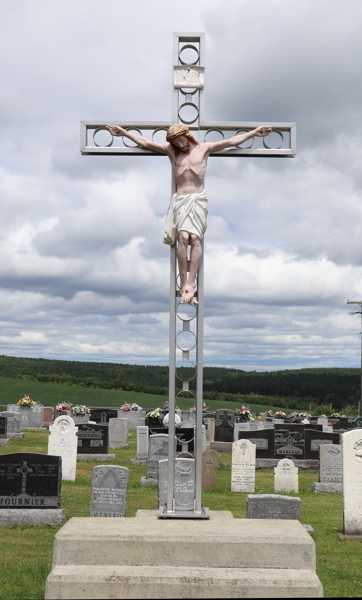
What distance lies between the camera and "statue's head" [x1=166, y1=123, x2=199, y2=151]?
609cm

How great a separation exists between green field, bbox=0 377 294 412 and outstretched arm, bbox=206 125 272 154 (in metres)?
34.3

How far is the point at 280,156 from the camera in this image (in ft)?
21.6

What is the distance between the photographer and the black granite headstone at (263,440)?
18031 mm

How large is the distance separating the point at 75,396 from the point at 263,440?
25302 millimetres

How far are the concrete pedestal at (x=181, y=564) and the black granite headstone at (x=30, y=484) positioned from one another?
4908mm

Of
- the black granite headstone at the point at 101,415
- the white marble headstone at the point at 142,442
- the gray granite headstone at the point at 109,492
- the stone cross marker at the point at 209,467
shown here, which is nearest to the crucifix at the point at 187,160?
the gray granite headstone at the point at 109,492

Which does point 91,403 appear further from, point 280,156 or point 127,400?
point 280,156

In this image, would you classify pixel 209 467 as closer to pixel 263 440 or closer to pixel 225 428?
pixel 263 440

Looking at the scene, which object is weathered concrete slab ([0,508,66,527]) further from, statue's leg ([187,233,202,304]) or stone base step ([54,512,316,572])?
statue's leg ([187,233,202,304])

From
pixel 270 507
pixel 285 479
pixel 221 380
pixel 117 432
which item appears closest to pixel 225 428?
pixel 117 432

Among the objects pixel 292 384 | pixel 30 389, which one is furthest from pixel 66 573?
pixel 292 384

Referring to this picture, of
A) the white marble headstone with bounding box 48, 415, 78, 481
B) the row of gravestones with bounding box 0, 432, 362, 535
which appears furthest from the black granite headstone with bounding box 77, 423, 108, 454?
the row of gravestones with bounding box 0, 432, 362, 535

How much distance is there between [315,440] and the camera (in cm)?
1841

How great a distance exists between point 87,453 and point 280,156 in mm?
13931
